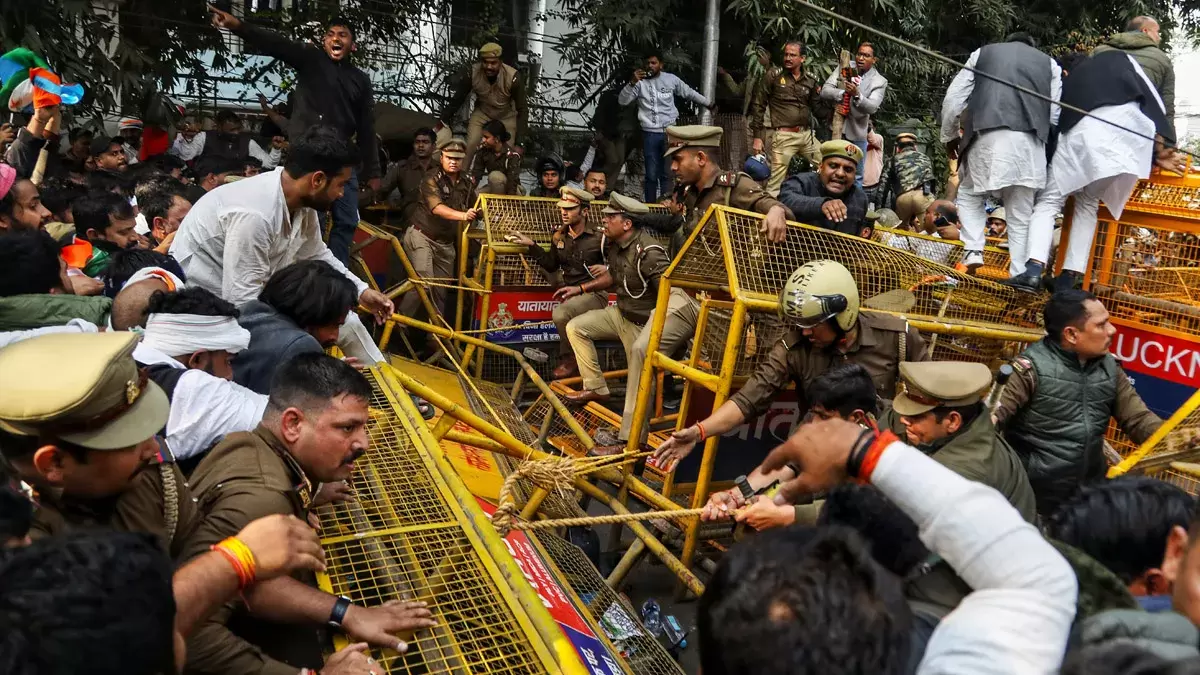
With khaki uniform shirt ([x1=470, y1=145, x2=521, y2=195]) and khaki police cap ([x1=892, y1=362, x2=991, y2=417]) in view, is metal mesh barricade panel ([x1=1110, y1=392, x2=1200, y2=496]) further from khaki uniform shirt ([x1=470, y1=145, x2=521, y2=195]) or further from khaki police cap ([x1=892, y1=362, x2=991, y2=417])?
khaki uniform shirt ([x1=470, y1=145, x2=521, y2=195])

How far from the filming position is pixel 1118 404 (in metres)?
4.29

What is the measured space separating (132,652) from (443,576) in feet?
4.10

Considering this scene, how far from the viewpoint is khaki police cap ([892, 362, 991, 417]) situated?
3.33 metres

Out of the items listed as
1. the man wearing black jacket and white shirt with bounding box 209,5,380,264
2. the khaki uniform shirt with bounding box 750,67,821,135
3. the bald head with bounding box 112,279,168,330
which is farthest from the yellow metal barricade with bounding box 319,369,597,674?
the khaki uniform shirt with bounding box 750,67,821,135

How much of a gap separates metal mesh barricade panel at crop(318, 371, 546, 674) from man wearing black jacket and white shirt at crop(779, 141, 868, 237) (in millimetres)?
3181

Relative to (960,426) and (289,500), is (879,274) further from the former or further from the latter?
(289,500)

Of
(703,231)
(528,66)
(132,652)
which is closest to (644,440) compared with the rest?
(703,231)

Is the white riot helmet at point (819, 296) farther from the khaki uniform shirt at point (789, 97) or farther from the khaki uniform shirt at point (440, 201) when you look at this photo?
the khaki uniform shirt at point (789, 97)

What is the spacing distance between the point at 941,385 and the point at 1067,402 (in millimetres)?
1209

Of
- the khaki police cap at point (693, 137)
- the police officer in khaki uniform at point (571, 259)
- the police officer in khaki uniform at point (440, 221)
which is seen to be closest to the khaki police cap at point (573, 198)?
the police officer in khaki uniform at point (571, 259)

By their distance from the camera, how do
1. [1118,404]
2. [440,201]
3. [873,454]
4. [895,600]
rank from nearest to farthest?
[895,600] < [873,454] < [1118,404] < [440,201]

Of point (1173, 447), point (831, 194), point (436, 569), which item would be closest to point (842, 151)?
point (831, 194)

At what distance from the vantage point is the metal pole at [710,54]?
10570mm

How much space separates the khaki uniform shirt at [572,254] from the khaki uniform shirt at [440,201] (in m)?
1.41
